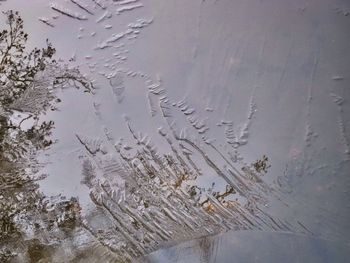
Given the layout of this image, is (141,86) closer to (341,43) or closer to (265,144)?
(265,144)

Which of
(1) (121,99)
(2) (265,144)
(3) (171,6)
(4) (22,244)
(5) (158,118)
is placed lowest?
(2) (265,144)

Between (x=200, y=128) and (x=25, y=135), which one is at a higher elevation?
(x=25, y=135)

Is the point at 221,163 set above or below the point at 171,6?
below

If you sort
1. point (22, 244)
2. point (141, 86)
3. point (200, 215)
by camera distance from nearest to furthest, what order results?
1. point (22, 244)
2. point (200, 215)
3. point (141, 86)

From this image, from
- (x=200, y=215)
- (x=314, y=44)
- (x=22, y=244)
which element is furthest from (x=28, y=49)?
(x=314, y=44)

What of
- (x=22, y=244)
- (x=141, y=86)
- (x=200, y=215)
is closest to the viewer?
(x=22, y=244)

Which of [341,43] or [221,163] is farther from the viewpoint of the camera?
[341,43]

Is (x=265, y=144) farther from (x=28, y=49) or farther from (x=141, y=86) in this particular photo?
(x=28, y=49)
